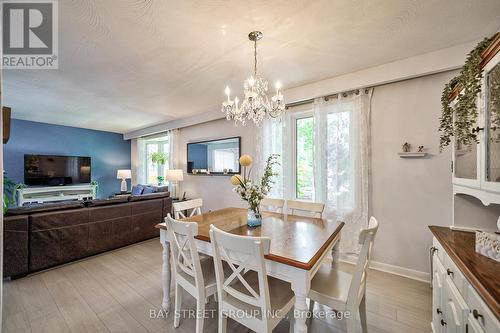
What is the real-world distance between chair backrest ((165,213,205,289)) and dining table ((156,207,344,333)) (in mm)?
116

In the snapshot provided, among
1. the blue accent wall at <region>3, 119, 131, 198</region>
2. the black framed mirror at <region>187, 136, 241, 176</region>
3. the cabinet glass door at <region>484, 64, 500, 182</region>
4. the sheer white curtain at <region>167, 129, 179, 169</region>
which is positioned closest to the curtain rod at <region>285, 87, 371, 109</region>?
the black framed mirror at <region>187, 136, 241, 176</region>

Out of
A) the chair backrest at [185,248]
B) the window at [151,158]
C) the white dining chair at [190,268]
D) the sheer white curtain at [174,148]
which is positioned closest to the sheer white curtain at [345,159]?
the white dining chair at [190,268]

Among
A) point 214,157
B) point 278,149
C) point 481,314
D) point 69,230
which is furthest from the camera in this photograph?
point 214,157

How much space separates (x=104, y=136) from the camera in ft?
21.5

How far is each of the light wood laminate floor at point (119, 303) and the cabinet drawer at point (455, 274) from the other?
2.57 feet

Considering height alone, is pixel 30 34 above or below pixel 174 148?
above

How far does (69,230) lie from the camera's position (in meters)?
2.74

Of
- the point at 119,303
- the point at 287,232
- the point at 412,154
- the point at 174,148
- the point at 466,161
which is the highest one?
the point at 174,148

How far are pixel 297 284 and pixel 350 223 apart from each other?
1.93m

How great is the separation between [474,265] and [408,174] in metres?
1.69

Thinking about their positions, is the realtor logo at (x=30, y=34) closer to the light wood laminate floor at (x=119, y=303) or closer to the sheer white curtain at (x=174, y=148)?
the light wood laminate floor at (x=119, y=303)

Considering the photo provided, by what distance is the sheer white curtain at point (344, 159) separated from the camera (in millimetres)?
2660

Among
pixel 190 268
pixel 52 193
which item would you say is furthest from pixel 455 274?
pixel 52 193

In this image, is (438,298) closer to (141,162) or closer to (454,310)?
(454,310)
